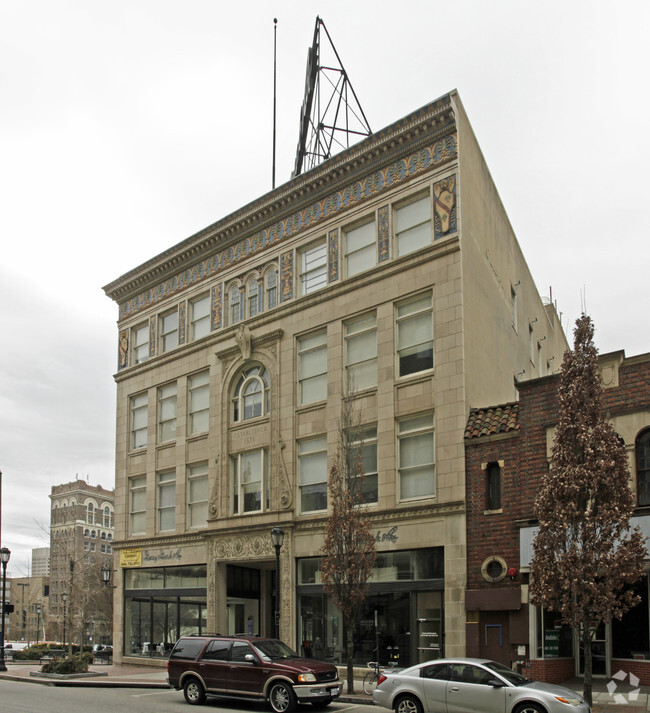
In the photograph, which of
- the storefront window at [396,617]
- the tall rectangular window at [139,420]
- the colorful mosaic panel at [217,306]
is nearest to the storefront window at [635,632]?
the storefront window at [396,617]

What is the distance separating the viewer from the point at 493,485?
24.8m

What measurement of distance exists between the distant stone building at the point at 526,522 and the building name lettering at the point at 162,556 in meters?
15.0

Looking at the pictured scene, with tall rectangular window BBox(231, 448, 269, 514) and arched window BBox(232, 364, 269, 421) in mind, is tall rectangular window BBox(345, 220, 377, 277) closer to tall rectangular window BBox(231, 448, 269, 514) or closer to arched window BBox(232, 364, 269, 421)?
arched window BBox(232, 364, 269, 421)

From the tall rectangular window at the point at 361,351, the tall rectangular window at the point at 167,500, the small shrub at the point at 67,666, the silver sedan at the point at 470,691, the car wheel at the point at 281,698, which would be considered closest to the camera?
the silver sedan at the point at 470,691

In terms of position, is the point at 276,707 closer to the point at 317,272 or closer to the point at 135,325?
the point at 317,272

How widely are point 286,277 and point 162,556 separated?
43.6ft

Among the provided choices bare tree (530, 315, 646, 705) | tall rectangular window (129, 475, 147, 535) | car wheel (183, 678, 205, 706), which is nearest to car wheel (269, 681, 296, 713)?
car wheel (183, 678, 205, 706)

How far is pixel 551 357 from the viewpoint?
4328 cm

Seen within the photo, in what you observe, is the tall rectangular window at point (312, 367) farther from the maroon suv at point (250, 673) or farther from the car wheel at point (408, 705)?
the car wheel at point (408, 705)

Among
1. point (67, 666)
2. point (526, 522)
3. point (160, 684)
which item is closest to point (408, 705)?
point (526, 522)

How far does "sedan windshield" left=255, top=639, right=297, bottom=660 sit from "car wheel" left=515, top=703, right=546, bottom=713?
6.59m

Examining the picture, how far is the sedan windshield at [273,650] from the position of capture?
67.0ft

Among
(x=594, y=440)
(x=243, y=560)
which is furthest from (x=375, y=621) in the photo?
(x=594, y=440)

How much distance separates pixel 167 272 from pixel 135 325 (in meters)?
3.58
